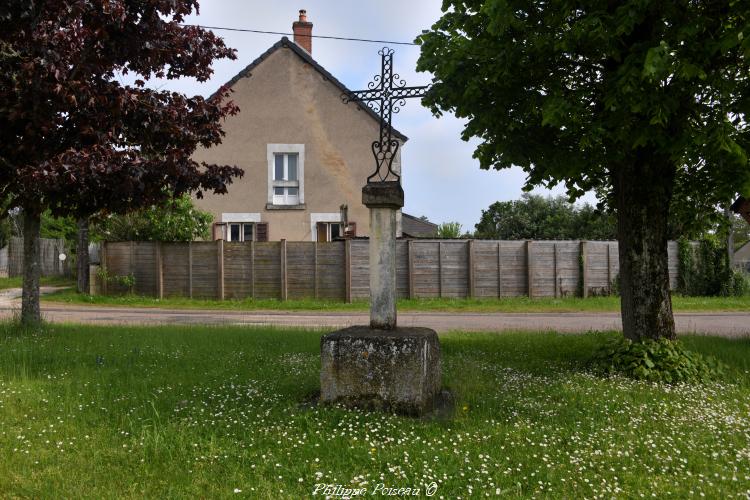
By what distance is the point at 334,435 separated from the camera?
179 inches

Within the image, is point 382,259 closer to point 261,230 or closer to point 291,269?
point 291,269

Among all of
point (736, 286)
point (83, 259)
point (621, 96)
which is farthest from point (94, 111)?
point (736, 286)

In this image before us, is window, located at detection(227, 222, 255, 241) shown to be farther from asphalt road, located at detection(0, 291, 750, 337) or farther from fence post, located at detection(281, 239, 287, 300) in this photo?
asphalt road, located at detection(0, 291, 750, 337)

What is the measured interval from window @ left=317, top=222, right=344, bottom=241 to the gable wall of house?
0.39 metres

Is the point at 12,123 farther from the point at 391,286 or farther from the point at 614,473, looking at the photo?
the point at 614,473

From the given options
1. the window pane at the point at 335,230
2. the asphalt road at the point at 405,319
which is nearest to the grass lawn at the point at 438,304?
the asphalt road at the point at 405,319

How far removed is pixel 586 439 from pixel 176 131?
7.81m

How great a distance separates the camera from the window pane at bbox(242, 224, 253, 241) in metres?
23.8

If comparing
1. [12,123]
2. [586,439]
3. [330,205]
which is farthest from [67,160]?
[330,205]

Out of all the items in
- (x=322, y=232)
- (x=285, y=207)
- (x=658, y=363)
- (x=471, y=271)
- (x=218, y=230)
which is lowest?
(x=658, y=363)

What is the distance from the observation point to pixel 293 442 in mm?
4418

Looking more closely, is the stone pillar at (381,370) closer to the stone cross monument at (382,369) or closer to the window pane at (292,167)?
the stone cross monument at (382,369)

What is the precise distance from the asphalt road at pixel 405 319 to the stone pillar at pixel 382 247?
658cm

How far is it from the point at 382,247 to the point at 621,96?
2.97 metres
